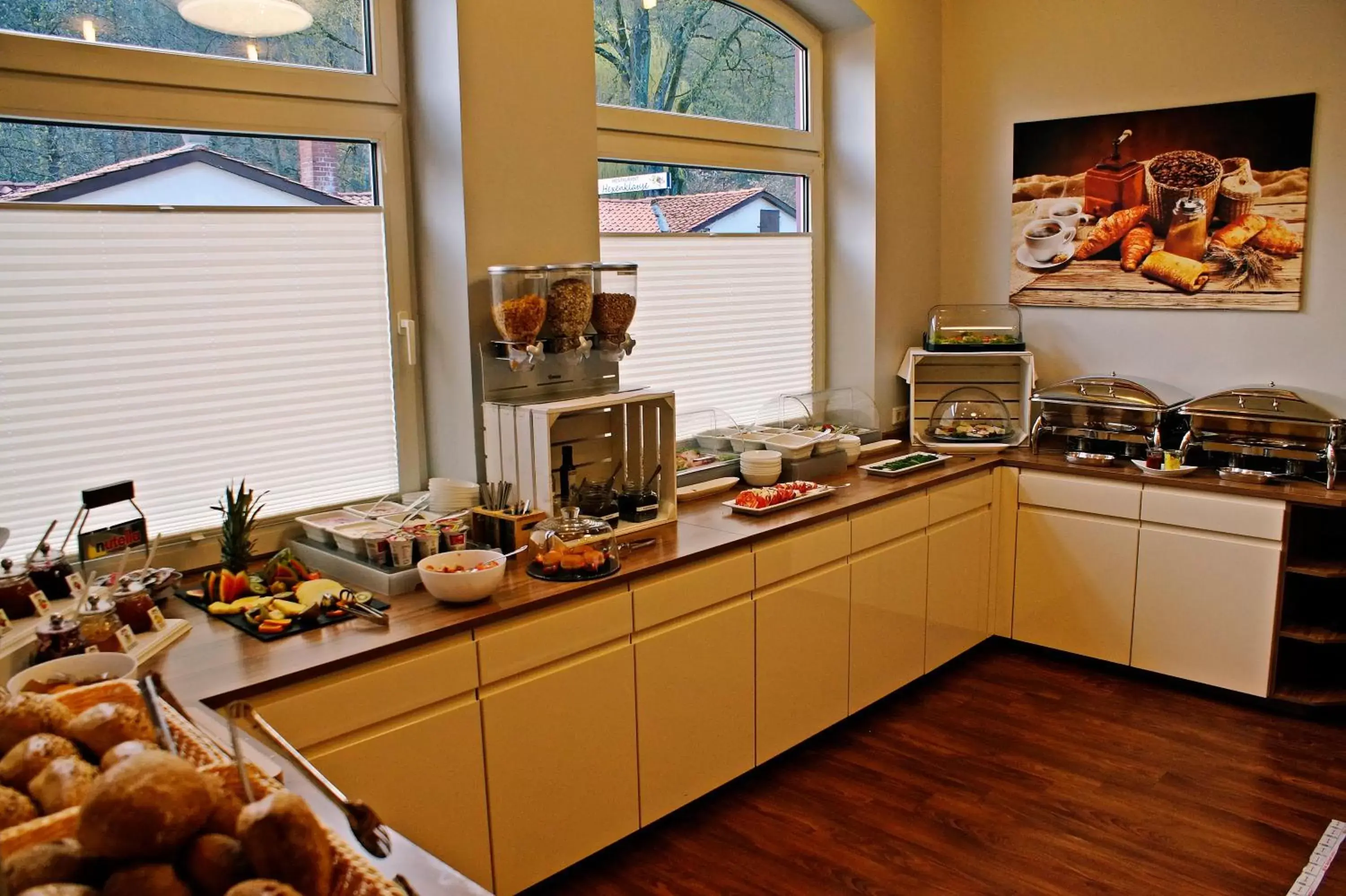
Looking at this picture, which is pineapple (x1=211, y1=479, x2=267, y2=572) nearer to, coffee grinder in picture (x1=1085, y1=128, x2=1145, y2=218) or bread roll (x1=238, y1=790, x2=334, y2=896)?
bread roll (x1=238, y1=790, x2=334, y2=896)

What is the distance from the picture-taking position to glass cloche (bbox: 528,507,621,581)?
264 cm

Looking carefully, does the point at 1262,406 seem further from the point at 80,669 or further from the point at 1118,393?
the point at 80,669

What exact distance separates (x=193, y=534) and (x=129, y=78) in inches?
42.9

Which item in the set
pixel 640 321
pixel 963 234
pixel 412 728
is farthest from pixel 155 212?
pixel 963 234

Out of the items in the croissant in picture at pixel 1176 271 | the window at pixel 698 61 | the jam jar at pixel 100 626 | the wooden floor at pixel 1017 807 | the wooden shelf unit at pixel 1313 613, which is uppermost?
the window at pixel 698 61

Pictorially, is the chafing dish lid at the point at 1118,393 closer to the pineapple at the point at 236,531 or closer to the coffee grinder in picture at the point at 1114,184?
the coffee grinder in picture at the point at 1114,184

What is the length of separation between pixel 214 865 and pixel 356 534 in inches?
69.1

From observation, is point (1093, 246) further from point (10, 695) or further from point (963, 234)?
point (10, 695)

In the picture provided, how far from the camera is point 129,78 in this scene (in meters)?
2.44

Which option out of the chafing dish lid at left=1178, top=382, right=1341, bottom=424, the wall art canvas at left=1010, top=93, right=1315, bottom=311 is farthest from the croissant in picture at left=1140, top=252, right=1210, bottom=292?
the chafing dish lid at left=1178, top=382, right=1341, bottom=424

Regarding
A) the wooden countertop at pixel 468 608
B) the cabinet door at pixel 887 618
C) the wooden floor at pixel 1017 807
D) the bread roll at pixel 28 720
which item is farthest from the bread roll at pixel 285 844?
the cabinet door at pixel 887 618

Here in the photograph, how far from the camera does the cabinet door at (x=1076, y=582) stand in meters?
3.98

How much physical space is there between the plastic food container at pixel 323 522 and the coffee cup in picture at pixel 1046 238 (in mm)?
3158

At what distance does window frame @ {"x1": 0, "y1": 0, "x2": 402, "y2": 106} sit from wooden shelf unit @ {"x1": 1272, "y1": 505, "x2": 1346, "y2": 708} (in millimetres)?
3217
